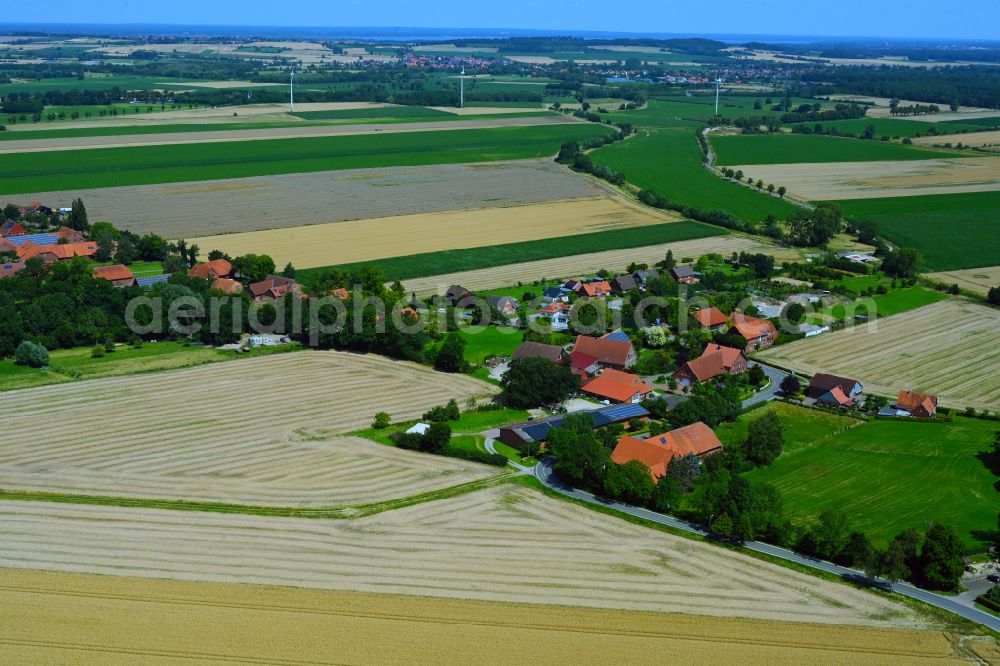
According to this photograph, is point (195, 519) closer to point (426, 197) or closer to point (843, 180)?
point (426, 197)

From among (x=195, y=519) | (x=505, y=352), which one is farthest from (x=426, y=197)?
(x=195, y=519)

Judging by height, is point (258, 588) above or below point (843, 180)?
below

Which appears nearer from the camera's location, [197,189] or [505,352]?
[505,352]

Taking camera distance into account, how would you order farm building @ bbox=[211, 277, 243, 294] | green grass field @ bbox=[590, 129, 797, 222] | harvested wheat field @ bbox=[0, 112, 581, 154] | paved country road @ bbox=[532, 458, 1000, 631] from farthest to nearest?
harvested wheat field @ bbox=[0, 112, 581, 154] → green grass field @ bbox=[590, 129, 797, 222] → farm building @ bbox=[211, 277, 243, 294] → paved country road @ bbox=[532, 458, 1000, 631]

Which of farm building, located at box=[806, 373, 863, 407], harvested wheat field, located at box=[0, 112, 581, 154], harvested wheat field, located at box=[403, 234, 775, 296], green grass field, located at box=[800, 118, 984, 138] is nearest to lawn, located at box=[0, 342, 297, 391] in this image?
harvested wheat field, located at box=[403, 234, 775, 296]

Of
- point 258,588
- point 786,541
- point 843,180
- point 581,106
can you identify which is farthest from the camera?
point 581,106

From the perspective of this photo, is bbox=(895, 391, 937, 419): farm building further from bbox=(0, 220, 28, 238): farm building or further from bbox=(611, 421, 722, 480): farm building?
bbox=(0, 220, 28, 238): farm building

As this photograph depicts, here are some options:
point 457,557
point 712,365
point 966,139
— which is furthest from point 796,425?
point 966,139
